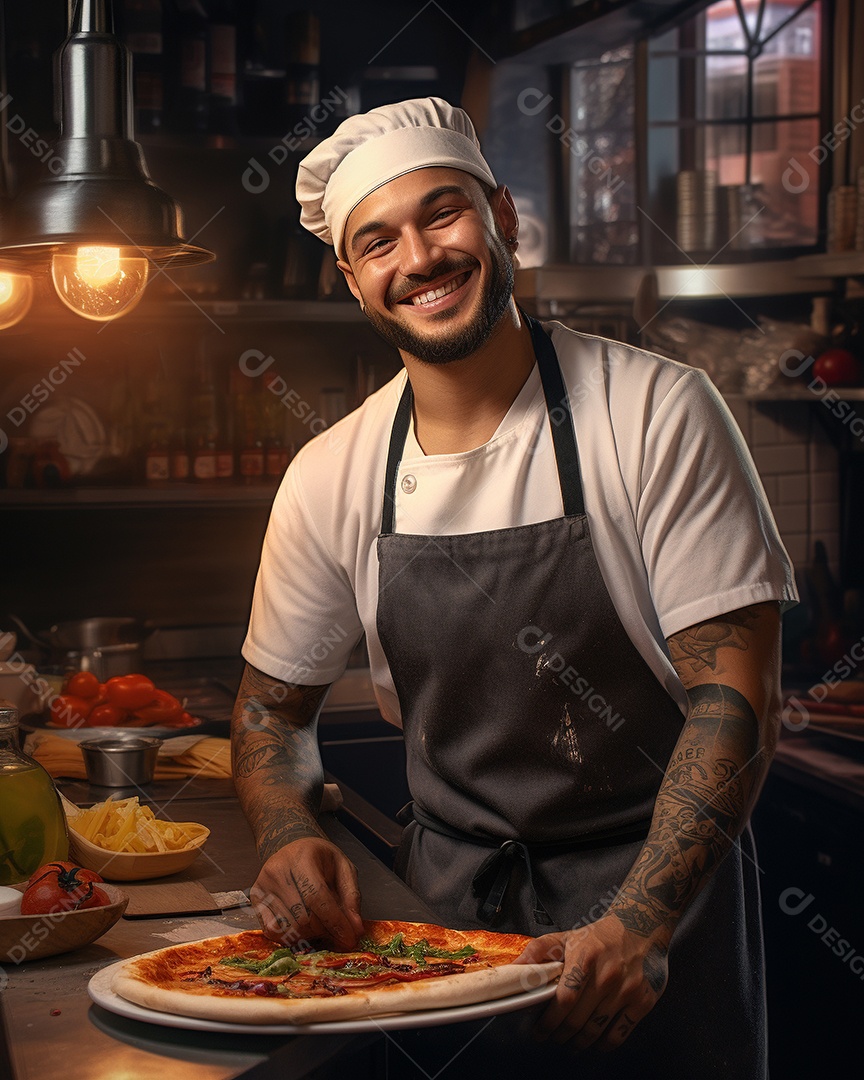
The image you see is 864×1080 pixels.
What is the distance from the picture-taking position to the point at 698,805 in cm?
156

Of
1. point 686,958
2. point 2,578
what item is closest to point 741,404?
point 2,578

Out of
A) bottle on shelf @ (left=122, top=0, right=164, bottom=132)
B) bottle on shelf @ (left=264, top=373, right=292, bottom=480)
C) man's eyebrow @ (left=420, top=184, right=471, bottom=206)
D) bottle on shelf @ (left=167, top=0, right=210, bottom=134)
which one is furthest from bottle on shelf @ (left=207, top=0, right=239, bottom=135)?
man's eyebrow @ (left=420, top=184, right=471, bottom=206)

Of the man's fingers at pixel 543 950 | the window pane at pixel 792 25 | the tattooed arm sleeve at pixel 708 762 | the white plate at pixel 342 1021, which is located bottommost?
the white plate at pixel 342 1021

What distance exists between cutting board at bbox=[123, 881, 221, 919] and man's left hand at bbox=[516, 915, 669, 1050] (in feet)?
1.85

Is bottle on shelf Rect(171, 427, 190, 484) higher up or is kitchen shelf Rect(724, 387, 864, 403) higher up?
kitchen shelf Rect(724, 387, 864, 403)

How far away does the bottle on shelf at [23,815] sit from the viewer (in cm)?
166

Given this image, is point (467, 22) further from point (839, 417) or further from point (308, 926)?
point (308, 926)

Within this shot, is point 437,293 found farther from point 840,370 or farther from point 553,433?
point 840,370

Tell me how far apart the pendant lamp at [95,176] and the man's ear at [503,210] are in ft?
1.71

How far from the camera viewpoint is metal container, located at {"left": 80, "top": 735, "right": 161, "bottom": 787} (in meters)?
2.44

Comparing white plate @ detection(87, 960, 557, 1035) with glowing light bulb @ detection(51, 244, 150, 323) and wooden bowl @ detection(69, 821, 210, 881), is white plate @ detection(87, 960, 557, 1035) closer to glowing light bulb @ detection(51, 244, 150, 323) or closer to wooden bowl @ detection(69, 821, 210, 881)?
wooden bowl @ detection(69, 821, 210, 881)

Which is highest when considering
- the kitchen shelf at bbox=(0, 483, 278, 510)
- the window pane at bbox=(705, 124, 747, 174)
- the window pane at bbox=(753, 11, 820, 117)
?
the window pane at bbox=(753, 11, 820, 117)

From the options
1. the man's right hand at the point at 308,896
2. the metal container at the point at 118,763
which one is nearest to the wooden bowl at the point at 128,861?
the man's right hand at the point at 308,896

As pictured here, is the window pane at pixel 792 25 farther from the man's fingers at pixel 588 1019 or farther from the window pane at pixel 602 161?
the man's fingers at pixel 588 1019
